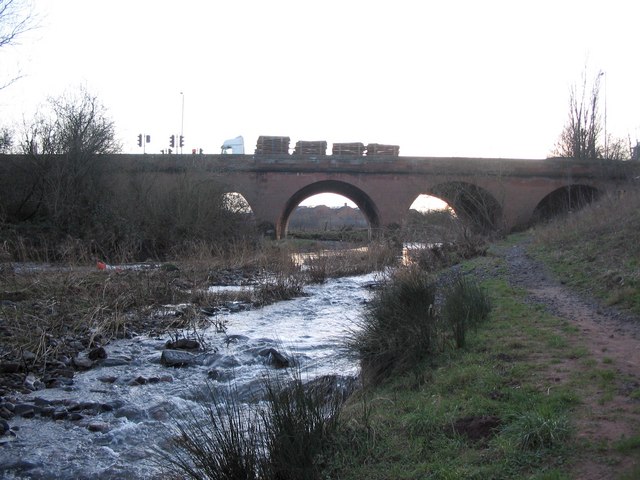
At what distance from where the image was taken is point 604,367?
596cm

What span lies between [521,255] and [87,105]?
20875mm

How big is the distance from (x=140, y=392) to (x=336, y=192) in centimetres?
3894

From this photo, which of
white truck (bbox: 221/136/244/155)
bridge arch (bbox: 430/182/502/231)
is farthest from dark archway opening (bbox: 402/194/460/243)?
white truck (bbox: 221/136/244/155)

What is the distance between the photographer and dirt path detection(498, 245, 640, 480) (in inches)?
154

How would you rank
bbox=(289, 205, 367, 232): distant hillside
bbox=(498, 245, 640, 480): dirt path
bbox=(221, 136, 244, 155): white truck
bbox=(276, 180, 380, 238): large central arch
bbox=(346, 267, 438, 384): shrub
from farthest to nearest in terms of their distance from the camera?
bbox=(289, 205, 367, 232): distant hillside < bbox=(221, 136, 244, 155): white truck < bbox=(276, 180, 380, 238): large central arch < bbox=(346, 267, 438, 384): shrub < bbox=(498, 245, 640, 480): dirt path

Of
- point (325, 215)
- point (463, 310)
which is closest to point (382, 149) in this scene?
point (463, 310)

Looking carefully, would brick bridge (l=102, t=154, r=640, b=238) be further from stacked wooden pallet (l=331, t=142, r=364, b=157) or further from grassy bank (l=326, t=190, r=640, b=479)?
grassy bank (l=326, t=190, r=640, b=479)

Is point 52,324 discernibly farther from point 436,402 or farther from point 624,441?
point 624,441

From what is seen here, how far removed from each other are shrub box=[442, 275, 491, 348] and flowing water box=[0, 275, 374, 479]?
57.8 inches

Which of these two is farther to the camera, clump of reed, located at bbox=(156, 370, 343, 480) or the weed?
the weed

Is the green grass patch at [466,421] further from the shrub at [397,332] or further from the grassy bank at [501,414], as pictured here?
the shrub at [397,332]

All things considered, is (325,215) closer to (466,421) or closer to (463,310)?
(463,310)

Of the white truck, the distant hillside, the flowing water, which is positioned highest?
the white truck

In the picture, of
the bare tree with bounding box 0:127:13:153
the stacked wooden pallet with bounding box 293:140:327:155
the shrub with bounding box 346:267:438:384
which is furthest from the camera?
the stacked wooden pallet with bounding box 293:140:327:155
